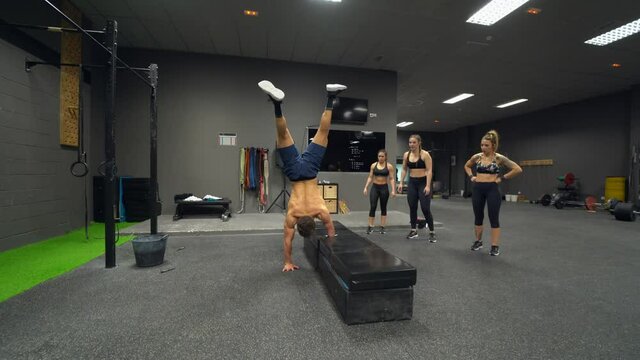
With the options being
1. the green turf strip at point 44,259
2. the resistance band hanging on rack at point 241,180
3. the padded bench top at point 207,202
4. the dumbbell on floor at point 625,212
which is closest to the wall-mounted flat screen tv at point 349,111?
the resistance band hanging on rack at point 241,180

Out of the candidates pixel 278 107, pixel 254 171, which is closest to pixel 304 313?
pixel 278 107

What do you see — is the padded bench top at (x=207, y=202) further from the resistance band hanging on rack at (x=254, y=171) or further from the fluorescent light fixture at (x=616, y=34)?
the fluorescent light fixture at (x=616, y=34)

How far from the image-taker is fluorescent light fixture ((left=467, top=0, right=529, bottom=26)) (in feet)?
13.5

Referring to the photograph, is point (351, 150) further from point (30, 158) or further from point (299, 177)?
Result: point (30, 158)

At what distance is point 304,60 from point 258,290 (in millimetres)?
5173

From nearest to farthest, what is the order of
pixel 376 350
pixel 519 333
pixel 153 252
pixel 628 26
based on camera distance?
pixel 376 350
pixel 519 333
pixel 153 252
pixel 628 26

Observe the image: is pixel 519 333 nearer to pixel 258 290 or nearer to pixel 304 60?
pixel 258 290

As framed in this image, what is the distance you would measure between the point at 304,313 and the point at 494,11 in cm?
518

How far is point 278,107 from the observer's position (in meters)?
2.53

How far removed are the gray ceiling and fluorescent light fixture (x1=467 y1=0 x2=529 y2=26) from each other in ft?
0.40

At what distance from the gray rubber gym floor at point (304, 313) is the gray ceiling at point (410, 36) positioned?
3666 mm

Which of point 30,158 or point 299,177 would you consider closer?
point 299,177

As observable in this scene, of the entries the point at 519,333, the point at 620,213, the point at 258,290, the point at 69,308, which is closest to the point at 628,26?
the point at 620,213

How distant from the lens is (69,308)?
6.18 ft
